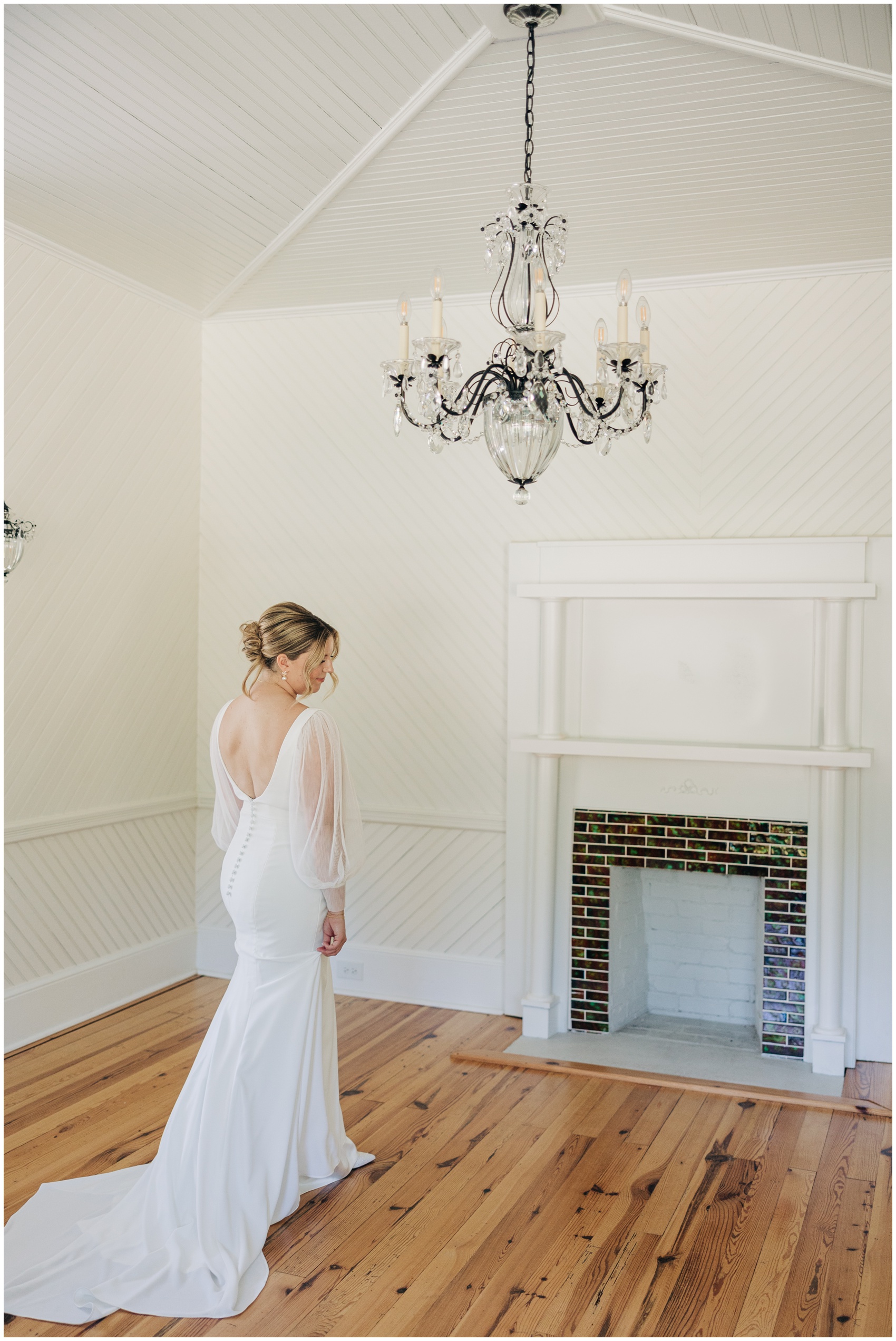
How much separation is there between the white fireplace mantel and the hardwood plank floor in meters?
0.52

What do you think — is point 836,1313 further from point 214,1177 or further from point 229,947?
point 229,947

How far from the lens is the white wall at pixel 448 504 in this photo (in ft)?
15.3

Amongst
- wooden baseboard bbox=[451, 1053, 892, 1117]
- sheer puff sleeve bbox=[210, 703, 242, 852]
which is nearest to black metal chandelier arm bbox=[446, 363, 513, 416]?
sheer puff sleeve bbox=[210, 703, 242, 852]

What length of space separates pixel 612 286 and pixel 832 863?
2.79m

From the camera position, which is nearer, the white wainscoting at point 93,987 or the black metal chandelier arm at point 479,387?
the black metal chandelier arm at point 479,387

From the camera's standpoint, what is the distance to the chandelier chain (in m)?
3.19

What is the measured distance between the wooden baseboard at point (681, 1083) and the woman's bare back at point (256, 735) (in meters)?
1.96

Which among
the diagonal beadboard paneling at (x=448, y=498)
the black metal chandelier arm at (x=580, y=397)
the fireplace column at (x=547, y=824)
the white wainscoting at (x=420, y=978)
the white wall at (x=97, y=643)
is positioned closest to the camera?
the black metal chandelier arm at (x=580, y=397)

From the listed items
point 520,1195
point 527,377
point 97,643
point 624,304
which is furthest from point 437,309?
point 97,643

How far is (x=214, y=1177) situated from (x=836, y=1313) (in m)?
1.69

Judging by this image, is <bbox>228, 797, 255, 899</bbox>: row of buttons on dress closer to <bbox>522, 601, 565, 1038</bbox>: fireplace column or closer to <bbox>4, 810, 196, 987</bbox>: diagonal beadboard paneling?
<bbox>4, 810, 196, 987</bbox>: diagonal beadboard paneling

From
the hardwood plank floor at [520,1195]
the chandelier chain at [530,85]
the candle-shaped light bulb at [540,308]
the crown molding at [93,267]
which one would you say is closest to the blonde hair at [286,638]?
the candle-shaped light bulb at [540,308]

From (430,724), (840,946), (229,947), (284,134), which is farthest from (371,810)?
(284,134)

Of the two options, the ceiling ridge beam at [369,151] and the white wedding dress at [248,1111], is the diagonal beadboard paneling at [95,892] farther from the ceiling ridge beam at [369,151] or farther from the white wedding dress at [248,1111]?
the ceiling ridge beam at [369,151]
